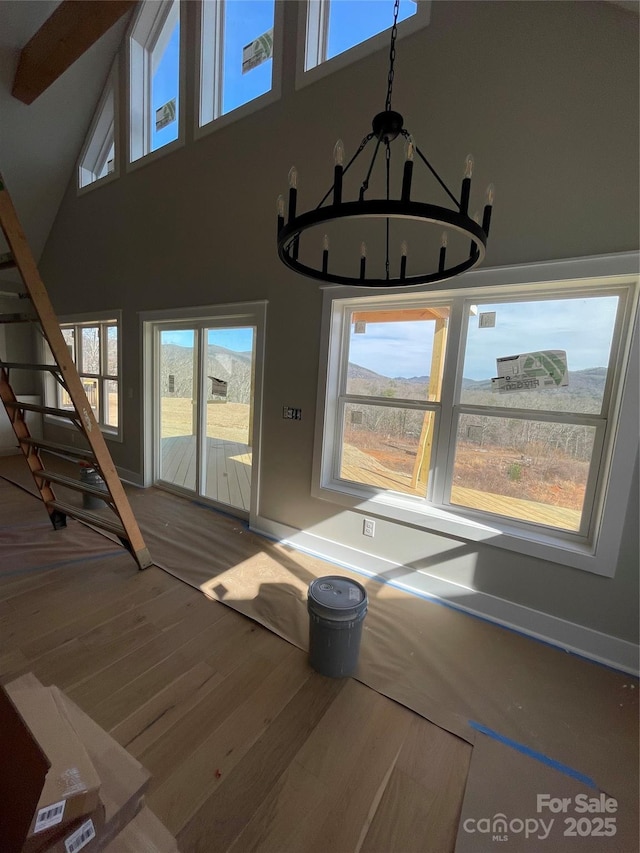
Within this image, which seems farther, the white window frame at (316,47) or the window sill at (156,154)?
the window sill at (156,154)

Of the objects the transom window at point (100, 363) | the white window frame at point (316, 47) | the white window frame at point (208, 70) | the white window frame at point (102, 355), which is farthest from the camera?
the transom window at point (100, 363)

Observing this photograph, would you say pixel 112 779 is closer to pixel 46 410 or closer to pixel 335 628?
pixel 335 628

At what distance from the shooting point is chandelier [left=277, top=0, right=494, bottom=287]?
2.86ft

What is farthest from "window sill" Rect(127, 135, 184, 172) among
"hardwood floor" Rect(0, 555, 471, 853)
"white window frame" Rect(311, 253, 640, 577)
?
"hardwood floor" Rect(0, 555, 471, 853)

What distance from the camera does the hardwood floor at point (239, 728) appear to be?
3.98ft

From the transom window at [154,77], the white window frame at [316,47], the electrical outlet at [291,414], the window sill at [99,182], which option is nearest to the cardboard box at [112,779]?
the electrical outlet at [291,414]

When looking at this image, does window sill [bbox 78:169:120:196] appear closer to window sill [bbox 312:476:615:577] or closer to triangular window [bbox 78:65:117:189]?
triangular window [bbox 78:65:117:189]

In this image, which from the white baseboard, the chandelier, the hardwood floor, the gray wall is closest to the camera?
the chandelier

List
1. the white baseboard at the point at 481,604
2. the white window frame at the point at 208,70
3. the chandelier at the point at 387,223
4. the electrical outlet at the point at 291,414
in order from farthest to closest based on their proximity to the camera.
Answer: the white window frame at the point at 208,70 → the electrical outlet at the point at 291,414 → the white baseboard at the point at 481,604 → the chandelier at the point at 387,223

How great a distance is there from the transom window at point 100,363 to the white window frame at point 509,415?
3178mm

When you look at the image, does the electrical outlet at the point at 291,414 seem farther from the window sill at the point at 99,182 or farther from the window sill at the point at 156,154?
the window sill at the point at 99,182

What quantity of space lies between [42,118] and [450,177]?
5.17 m

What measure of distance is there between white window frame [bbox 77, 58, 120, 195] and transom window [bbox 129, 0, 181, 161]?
0.27 m

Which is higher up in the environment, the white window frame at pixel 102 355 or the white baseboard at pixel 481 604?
the white window frame at pixel 102 355
